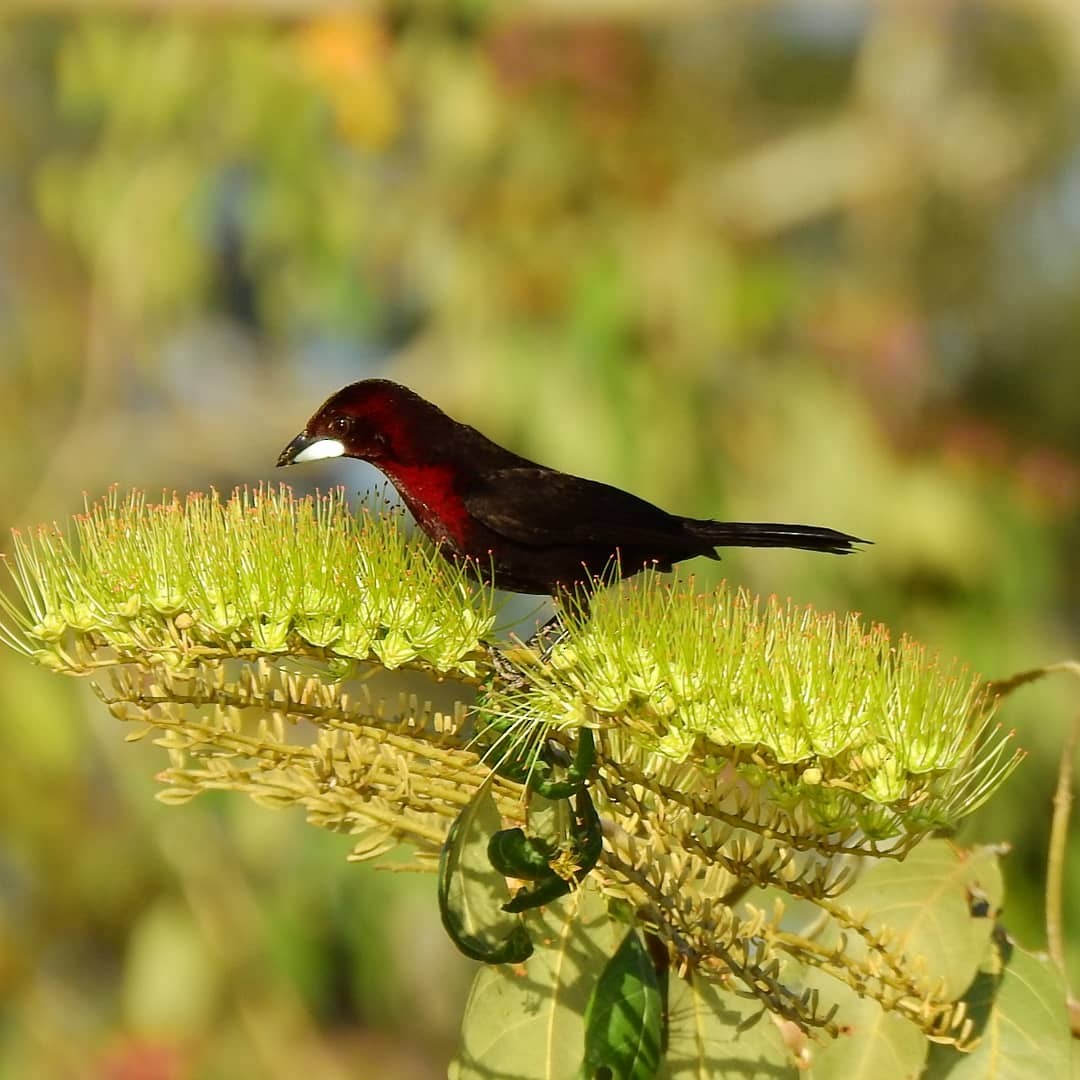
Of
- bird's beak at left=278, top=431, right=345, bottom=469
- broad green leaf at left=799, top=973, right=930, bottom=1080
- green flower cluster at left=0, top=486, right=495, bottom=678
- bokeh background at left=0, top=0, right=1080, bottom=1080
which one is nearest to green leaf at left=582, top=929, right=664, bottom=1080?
broad green leaf at left=799, top=973, right=930, bottom=1080

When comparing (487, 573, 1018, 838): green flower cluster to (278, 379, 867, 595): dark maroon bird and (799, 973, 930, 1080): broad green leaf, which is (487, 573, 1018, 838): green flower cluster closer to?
(799, 973, 930, 1080): broad green leaf

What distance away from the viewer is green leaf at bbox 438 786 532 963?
118 cm

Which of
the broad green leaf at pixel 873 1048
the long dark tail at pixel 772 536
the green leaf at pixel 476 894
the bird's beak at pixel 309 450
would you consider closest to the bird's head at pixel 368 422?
the bird's beak at pixel 309 450

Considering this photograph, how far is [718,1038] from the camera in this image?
4.30 feet

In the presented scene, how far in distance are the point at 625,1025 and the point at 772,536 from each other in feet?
2.58

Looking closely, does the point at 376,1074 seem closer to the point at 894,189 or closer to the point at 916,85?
the point at 894,189

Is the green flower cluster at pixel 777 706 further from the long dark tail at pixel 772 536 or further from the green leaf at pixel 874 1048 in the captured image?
the long dark tail at pixel 772 536

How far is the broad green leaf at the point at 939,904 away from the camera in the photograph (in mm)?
1395

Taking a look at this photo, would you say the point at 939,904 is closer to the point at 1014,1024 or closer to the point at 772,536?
the point at 1014,1024

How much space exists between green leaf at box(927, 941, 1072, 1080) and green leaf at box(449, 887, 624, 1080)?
1.19 feet

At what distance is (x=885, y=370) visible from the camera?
5156mm

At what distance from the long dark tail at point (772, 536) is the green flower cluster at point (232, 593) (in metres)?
0.66

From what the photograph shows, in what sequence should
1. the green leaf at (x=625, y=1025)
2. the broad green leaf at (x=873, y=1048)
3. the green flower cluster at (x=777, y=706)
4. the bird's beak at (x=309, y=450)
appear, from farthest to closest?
the bird's beak at (x=309, y=450), the broad green leaf at (x=873, y=1048), the green leaf at (x=625, y=1025), the green flower cluster at (x=777, y=706)

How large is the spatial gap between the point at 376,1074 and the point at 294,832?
122 centimetres
